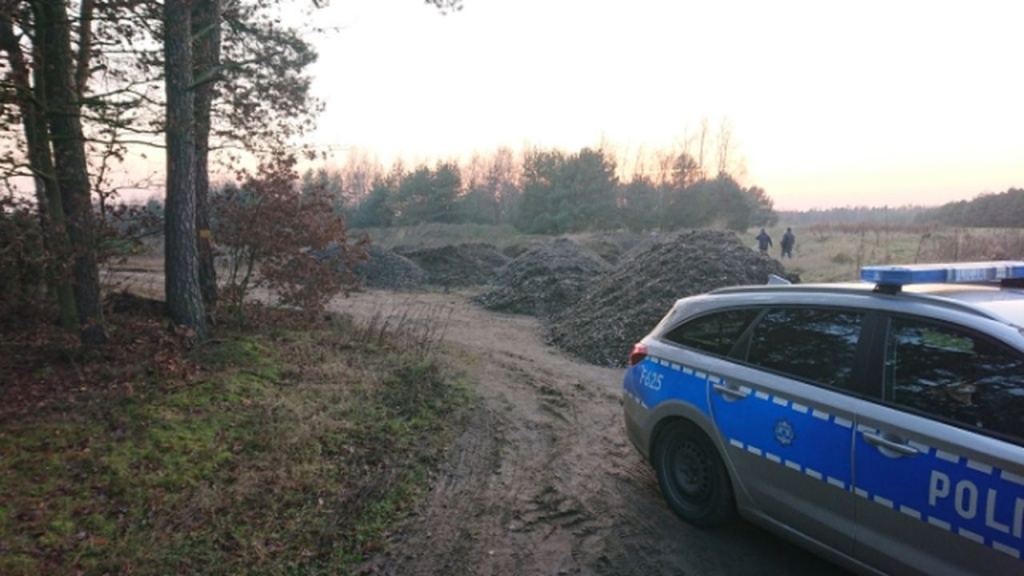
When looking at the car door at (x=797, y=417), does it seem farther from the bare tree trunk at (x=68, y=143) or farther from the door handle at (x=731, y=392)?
the bare tree trunk at (x=68, y=143)

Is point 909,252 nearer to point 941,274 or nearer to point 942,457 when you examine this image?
point 941,274

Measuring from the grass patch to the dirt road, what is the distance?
1.09 ft

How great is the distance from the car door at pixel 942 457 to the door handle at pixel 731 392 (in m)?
0.76

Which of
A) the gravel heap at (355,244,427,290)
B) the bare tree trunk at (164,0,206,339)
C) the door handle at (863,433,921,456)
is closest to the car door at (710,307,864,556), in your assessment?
the door handle at (863,433,921,456)

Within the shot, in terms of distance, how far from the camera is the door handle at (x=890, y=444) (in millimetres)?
2779

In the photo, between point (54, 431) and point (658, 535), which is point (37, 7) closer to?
point (54, 431)

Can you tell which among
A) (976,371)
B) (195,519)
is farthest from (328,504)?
(976,371)

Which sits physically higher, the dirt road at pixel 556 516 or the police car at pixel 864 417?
the police car at pixel 864 417

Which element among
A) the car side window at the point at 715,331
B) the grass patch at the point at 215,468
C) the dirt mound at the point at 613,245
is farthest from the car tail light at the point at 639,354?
the dirt mound at the point at 613,245

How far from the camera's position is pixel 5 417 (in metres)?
4.81

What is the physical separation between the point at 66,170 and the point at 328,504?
15.1 ft

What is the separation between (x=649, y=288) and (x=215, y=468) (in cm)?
1016

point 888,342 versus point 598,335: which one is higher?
point 888,342

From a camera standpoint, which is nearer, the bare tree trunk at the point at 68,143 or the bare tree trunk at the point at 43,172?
the bare tree trunk at the point at 43,172
